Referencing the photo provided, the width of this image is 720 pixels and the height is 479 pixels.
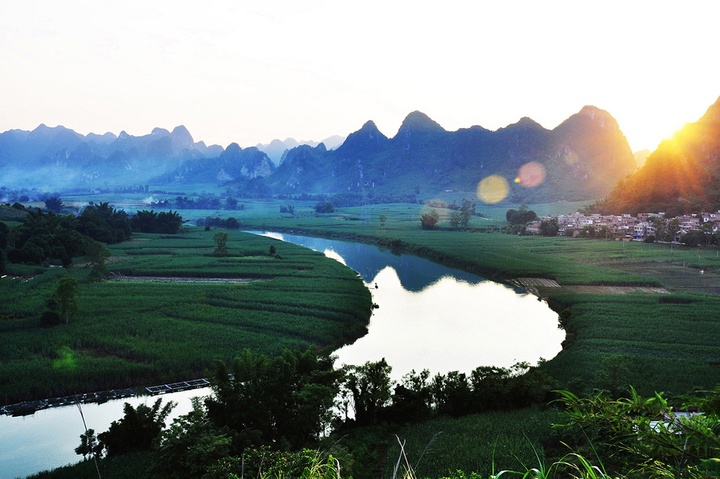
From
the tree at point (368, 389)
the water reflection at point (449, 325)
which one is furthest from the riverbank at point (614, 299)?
the tree at point (368, 389)

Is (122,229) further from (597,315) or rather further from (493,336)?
(597,315)

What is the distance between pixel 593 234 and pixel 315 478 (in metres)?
62.6

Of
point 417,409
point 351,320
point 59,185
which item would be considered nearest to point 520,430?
point 417,409

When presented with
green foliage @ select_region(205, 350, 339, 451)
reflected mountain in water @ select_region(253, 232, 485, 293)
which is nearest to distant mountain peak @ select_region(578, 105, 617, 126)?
reflected mountain in water @ select_region(253, 232, 485, 293)

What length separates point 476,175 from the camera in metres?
142

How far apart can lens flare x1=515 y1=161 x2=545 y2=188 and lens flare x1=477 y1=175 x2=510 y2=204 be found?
14.3ft

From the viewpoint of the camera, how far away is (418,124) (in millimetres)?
170375

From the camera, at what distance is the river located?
14.5 metres

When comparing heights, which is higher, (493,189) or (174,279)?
(493,189)

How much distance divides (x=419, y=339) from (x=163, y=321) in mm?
12498

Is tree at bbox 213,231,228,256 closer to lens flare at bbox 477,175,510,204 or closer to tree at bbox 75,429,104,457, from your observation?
tree at bbox 75,429,104,457

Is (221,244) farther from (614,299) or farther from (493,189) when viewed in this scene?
(493,189)

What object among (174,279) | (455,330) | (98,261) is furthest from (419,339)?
(98,261)

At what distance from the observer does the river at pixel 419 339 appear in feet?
47.7
